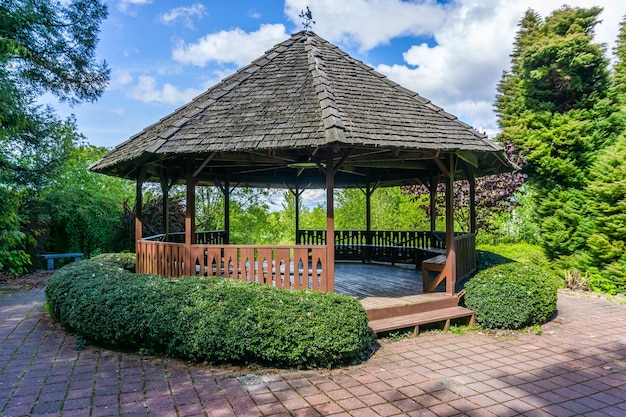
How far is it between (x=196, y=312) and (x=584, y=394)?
4.36m

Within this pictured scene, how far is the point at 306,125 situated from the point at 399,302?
3203 mm

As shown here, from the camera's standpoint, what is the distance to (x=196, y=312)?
483 centimetres

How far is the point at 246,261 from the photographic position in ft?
21.1

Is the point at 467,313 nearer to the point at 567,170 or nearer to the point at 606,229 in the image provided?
the point at 606,229

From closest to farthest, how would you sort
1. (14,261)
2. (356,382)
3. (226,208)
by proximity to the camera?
1. (356,382)
2. (226,208)
3. (14,261)

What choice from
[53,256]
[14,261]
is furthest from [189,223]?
[53,256]

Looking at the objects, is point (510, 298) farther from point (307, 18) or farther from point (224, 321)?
point (307, 18)

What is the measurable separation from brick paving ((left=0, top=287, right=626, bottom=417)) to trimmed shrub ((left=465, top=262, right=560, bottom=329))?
0.38 meters

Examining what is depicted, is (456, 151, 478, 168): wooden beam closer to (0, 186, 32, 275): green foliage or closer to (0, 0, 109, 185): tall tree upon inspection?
(0, 0, 109, 185): tall tree

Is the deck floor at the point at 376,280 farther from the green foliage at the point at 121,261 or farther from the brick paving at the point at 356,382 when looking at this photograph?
the green foliage at the point at 121,261

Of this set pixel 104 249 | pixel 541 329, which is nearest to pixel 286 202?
pixel 104 249

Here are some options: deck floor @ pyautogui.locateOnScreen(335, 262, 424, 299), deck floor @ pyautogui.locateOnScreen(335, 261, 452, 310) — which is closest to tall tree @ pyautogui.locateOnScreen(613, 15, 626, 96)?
deck floor @ pyautogui.locateOnScreen(335, 262, 424, 299)

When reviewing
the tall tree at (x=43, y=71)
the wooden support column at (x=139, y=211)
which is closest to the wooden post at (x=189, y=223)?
the wooden support column at (x=139, y=211)

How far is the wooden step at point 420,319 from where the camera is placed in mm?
5664
